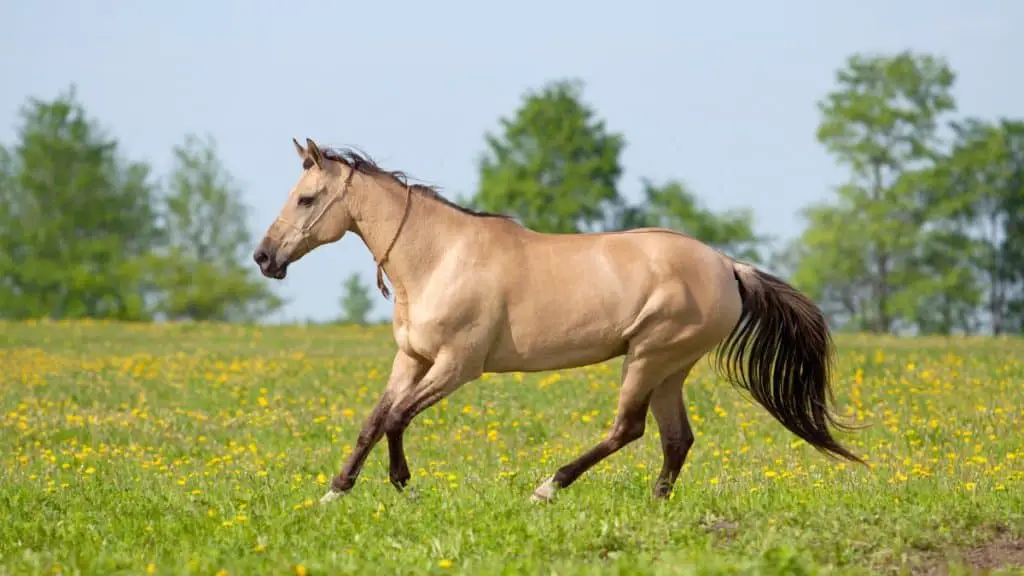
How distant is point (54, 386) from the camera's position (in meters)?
19.0

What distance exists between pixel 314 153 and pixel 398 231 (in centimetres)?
79

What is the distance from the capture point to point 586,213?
57312 mm

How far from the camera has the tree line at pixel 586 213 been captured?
5253cm

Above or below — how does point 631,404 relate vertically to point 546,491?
above

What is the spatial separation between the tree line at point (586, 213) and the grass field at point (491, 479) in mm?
32970

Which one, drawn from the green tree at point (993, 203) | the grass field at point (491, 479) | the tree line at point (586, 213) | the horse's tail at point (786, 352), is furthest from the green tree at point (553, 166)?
the horse's tail at point (786, 352)

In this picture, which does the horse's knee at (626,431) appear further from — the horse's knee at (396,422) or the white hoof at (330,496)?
the white hoof at (330,496)

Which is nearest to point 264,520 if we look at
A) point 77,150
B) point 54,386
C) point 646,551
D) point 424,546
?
point 424,546

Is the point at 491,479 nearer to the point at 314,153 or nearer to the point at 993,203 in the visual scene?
the point at 314,153

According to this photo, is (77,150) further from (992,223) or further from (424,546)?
(424,546)

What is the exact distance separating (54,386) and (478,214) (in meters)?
11.1

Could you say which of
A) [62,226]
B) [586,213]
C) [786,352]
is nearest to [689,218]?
[586,213]

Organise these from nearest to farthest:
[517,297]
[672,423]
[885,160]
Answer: [517,297]
[672,423]
[885,160]

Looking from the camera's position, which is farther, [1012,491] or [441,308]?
[441,308]
